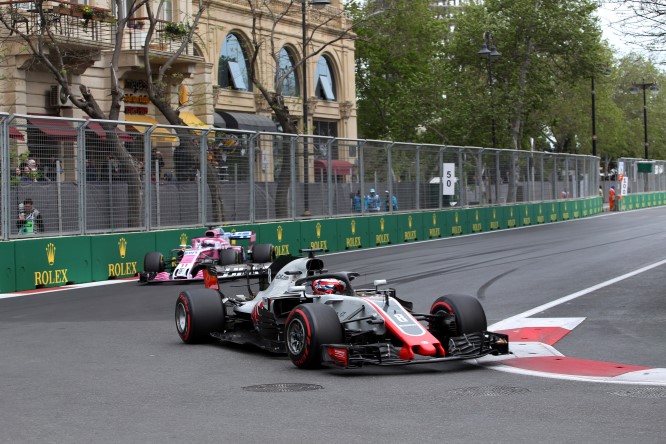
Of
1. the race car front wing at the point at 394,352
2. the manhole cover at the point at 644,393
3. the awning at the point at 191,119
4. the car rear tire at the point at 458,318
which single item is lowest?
the manhole cover at the point at 644,393

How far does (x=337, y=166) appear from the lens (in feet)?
92.0

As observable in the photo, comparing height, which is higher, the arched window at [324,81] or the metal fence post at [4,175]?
the arched window at [324,81]

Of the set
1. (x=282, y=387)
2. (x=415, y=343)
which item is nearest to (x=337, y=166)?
(x=415, y=343)

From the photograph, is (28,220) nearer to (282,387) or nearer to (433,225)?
(282,387)

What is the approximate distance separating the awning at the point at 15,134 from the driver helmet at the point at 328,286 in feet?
30.5

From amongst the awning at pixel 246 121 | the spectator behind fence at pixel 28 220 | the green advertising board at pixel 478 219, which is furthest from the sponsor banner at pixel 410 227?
the awning at pixel 246 121

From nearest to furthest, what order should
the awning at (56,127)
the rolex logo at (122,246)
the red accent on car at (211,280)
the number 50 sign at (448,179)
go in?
the red accent on car at (211,280) < the awning at (56,127) < the rolex logo at (122,246) < the number 50 sign at (448,179)

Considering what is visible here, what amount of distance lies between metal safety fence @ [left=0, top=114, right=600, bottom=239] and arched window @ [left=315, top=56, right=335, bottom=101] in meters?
20.6

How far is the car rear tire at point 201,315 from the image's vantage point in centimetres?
1119

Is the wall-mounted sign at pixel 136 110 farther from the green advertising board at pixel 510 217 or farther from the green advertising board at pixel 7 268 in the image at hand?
the green advertising board at pixel 7 268

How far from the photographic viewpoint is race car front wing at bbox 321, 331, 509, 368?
30.2ft

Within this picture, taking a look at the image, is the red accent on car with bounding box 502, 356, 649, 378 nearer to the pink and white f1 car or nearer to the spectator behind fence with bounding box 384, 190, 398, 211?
the pink and white f1 car

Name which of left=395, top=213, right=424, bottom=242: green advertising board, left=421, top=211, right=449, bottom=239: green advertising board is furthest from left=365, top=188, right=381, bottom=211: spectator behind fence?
left=421, top=211, right=449, bottom=239: green advertising board

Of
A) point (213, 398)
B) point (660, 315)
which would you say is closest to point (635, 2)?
point (660, 315)
